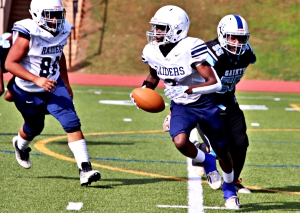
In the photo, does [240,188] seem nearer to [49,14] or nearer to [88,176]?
[88,176]

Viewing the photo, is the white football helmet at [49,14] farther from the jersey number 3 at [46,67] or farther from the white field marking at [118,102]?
the white field marking at [118,102]

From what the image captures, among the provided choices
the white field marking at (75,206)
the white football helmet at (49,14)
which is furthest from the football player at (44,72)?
the white field marking at (75,206)

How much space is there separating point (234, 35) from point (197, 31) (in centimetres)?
1928

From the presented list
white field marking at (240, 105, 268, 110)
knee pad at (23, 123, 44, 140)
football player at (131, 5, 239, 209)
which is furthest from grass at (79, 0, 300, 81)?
football player at (131, 5, 239, 209)

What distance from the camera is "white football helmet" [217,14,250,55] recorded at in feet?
20.1

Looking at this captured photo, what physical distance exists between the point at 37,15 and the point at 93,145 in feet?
9.89

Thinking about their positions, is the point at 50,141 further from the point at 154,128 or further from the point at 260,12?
the point at 260,12

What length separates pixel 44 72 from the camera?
21.1 ft

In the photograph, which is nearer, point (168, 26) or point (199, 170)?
point (168, 26)

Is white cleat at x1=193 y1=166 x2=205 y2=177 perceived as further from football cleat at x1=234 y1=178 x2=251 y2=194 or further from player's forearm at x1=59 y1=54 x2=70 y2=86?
player's forearm at x1=59 y1=54 x2=70 y2=86

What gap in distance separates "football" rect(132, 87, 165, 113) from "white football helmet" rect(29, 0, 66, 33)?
99 centimetres

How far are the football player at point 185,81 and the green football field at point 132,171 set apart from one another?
17.0 inches

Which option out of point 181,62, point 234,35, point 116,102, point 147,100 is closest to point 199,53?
point 181,62

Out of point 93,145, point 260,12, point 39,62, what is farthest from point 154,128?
point 260,12
